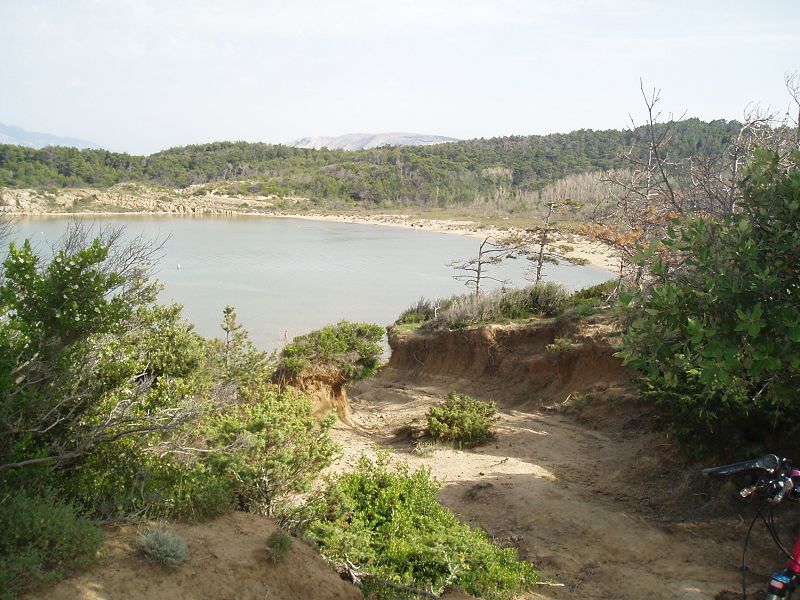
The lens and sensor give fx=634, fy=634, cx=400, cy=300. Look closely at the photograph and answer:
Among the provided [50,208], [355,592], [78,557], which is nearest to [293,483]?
[355,592]

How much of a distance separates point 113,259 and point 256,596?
3.75m

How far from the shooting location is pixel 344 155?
127 meters

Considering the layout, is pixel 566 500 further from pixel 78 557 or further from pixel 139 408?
pixel 78 557

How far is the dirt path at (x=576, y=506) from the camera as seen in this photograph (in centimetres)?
560

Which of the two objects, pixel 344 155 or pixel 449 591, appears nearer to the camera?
pixel 449 591

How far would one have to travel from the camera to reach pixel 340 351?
13.1 meters

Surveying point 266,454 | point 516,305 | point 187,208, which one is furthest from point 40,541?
point 187,208

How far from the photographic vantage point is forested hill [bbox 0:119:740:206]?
9288cm

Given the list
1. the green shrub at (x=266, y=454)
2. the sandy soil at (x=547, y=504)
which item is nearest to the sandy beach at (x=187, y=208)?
the sandy soil at (x=547, y=504)

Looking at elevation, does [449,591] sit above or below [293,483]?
below

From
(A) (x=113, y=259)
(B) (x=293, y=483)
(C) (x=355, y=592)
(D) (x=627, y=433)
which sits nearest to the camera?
(C) (x=355, y=592)

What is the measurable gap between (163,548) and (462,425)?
7.22 metres

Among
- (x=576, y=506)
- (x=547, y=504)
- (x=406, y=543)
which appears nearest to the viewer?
(x=406, y=543)

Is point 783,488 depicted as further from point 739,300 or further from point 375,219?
point 375,219
